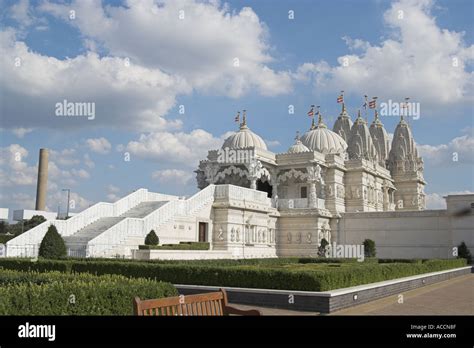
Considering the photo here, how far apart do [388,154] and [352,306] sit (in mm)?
67392

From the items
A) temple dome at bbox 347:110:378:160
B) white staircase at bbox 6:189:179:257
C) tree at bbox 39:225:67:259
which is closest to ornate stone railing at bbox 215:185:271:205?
white staircase at bbox 6:189:179:257

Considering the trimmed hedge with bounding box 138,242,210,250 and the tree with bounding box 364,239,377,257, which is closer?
the trimmed hedge with bounding box 138,242,210,250

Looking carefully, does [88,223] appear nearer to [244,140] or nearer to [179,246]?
[179,246]

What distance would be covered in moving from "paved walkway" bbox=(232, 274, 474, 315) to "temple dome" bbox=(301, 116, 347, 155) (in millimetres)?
37402

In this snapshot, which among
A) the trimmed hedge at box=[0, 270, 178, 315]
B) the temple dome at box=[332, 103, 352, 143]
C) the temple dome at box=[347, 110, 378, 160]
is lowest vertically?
the trimmed hedge at box=[0, 270, 178, 315]

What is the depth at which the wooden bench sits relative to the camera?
721 centimetres

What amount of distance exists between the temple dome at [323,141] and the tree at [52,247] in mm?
36559

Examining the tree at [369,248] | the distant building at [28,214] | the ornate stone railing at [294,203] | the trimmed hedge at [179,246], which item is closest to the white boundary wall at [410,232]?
the ornate stone railing at [294,203]

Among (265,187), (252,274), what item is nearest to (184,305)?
(252,274)

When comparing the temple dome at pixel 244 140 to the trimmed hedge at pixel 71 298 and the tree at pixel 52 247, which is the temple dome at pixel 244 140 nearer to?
the tree at pixel 52 247

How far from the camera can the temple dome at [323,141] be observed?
58219 millimetres

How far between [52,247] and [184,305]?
775 inches

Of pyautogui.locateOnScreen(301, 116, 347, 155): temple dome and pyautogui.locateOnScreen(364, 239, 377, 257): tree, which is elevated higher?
pyautogui.locateOnScreen(301, 116, 347, 155): temple dome

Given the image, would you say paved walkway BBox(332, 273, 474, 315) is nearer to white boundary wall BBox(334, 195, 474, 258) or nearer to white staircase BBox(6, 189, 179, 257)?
white staircase BBox(6, 189, 179, 257)
